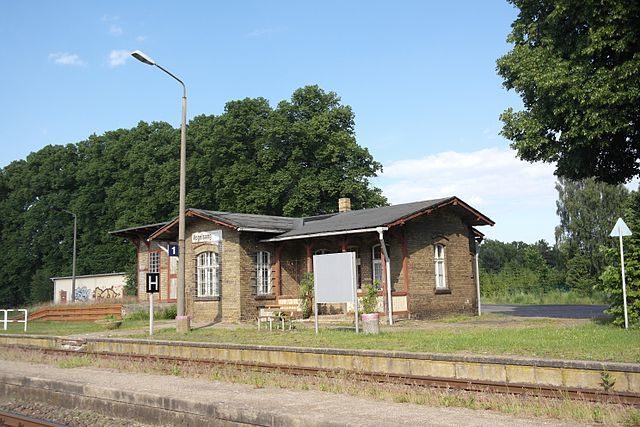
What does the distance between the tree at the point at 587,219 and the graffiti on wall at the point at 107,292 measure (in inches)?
1547

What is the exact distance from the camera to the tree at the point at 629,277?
51.5 ft

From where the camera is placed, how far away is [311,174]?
4244 cm

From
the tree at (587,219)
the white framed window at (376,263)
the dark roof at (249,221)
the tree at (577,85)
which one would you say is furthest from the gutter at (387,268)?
the tree at (587,219)

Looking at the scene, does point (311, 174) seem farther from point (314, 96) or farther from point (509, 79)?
point (509, 79)

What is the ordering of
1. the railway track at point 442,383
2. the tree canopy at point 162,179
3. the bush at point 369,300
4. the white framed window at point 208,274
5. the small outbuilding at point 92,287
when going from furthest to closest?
the small outbuilding at point 92,287 → the tree canopy at point 162,179 → the white framed window at point 208,274 → the bush at point 369,300 → the railway track at point 442,383

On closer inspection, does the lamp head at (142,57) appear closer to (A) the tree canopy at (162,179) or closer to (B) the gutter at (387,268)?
(B) the gutter at (387,268)

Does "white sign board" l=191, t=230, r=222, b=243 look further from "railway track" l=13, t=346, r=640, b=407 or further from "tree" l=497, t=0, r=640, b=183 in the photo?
"tree" l=497, t=0, r=640, b=183

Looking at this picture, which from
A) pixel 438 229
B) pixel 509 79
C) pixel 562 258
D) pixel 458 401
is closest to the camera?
pixel 458 401

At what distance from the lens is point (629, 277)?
51.8ft

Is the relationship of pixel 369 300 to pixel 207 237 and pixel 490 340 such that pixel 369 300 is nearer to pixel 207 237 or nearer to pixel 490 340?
pixel 490 340

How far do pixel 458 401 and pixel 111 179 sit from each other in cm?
5340

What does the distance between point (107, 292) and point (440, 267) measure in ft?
93.7

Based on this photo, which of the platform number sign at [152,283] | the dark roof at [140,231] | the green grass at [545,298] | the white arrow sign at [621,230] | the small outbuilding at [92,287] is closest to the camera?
the white arrow sign at [621,230]

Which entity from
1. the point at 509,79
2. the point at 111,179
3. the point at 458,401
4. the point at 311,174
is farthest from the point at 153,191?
the point at 458,401
